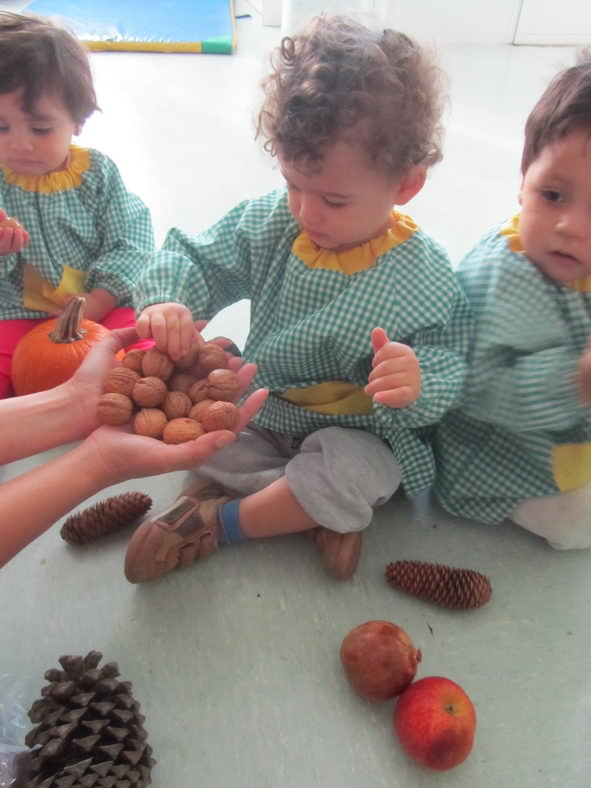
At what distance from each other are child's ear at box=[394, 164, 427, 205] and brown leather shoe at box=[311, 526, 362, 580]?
0.44 meters

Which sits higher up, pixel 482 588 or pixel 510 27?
pixel 510 27

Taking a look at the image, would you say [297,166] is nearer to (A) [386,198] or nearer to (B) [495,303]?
(A) [386,198]

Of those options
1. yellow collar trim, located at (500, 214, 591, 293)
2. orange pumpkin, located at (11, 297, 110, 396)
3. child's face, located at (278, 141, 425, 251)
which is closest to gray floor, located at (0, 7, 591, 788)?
orange pumpkin, located at (11, 297, 110, 396)

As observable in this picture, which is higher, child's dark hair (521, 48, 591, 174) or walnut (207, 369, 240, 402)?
child's dark hair (521, 48, 591, 174)

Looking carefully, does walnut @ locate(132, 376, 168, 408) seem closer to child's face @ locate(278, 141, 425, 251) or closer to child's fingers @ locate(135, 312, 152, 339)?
child's fingers @ locate(135, 312, 152, 339)

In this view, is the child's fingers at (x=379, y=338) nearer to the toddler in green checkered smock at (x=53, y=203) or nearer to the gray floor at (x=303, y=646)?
the gray floor at (x=303, y=646)

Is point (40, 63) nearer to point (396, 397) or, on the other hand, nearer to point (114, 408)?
point (114, 408)

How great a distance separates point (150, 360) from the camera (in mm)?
863

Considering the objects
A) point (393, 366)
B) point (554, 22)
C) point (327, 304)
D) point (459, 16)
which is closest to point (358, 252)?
point (327, 304)

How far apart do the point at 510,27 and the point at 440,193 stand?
1.79 metres

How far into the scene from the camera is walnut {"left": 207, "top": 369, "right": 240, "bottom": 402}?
2.79ft

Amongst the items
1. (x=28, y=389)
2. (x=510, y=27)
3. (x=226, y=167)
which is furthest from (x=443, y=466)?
(x=510, y=27)

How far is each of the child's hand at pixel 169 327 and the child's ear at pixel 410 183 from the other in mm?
312

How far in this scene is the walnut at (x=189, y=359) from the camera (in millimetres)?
889
